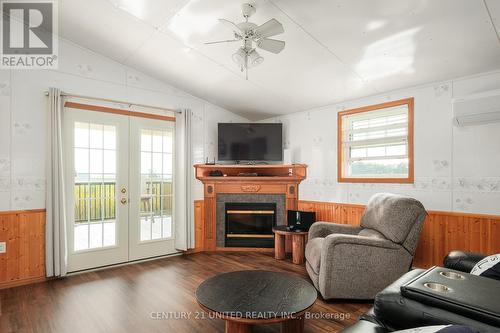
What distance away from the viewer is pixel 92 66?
12.3 feet

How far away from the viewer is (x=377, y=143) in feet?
12.6

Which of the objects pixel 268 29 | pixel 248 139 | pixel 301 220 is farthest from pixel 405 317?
pixel 248 139

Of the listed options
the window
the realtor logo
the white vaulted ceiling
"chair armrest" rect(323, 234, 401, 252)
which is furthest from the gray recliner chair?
the realtor logo

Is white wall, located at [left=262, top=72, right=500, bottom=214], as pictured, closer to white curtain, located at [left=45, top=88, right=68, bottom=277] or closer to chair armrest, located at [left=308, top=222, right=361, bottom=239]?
chair armrest, located at [left=308, top=222, right=361, bottom=239]

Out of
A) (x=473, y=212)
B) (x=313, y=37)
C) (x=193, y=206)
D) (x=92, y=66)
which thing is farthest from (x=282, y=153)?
(x=92, y=66)

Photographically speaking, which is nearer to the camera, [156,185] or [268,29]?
[268,29]

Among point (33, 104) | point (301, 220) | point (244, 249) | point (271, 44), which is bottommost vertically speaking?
point (244, 249)

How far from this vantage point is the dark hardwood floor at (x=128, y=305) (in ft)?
7.60

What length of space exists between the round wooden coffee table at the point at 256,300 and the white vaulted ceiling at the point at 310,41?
7.44ft

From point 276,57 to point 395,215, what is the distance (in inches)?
83.2

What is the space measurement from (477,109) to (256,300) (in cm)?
286

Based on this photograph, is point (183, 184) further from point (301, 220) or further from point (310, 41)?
point (310, 41)

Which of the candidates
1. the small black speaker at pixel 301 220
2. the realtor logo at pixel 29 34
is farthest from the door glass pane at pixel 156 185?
the small black speaker at pixel 301 220

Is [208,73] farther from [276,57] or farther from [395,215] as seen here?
[395,215]
